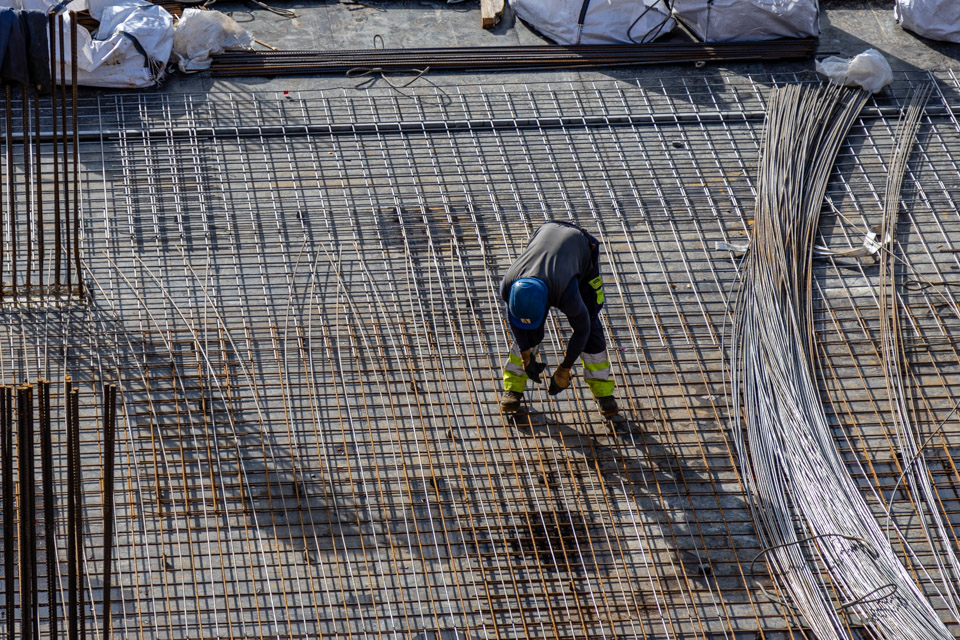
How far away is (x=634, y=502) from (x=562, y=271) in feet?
4.46

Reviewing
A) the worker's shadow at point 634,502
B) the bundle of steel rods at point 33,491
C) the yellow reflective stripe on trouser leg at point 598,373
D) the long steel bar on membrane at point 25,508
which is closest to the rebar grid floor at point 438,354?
the worker's shadow at point 634,502

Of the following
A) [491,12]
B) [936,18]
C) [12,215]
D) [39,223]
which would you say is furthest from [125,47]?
[936,18]

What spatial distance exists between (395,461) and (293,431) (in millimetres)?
639

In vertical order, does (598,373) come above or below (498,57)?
below

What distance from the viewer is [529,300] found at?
234 inches

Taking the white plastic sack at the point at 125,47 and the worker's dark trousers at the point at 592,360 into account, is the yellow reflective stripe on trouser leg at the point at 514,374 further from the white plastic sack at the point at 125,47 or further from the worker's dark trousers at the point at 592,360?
the white plastic sack at the point at 125,47

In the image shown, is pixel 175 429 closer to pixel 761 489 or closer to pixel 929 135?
pixel 761 489

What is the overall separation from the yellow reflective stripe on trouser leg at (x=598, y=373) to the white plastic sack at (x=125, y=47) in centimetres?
461

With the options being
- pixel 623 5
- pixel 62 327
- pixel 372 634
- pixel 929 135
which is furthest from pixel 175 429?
pixel 929 135

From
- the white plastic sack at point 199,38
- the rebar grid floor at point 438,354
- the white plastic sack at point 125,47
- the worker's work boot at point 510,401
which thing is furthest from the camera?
the white plastic sack at point 199,38

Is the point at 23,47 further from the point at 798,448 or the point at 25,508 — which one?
the point at 798,448

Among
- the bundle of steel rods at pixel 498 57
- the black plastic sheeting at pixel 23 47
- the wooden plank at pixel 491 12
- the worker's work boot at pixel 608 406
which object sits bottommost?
the worker's work boot at pixel 608 406

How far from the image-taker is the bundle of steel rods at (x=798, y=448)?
5684mm

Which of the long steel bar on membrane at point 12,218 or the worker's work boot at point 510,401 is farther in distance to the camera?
the long steel bar on membrane at point 12,218
